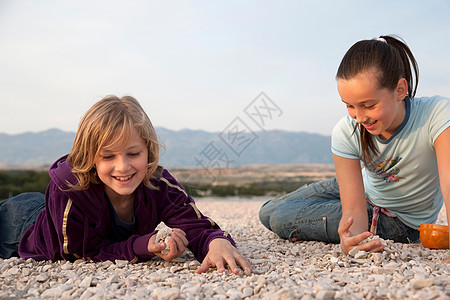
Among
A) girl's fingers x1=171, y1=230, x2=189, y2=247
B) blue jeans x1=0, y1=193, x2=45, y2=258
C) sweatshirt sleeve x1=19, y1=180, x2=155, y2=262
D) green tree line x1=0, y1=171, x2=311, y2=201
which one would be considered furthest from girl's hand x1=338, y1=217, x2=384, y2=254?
green tree line x1=0, y1=171, x2=311, y2=201

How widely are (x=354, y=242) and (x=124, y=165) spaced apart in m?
1.68

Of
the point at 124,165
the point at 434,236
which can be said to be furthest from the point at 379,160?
the point at 124,165

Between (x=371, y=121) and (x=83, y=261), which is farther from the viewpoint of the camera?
(x=83, y=261)

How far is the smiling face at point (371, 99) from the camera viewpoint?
2695 mm

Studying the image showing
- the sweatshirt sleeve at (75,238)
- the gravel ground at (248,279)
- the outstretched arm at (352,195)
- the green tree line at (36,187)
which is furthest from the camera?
the green tree line at (36,187)

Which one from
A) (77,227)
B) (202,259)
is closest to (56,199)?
(77,227)

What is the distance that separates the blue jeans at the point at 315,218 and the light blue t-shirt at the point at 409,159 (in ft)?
0.46

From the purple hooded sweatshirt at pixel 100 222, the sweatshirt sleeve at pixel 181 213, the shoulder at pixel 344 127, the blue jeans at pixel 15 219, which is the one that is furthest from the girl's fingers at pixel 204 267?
the blue jeans at pixel 15 219

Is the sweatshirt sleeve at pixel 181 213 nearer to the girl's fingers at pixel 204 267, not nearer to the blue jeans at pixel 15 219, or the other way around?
the girl's fingers at pixel 204 267

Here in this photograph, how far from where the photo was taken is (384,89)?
108 inches

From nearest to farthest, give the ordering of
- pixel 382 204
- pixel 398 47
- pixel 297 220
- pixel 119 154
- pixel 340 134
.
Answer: pixel 119 154 → pixel 398 47 → pixel 340 134 → pixel 382 204 → pixel 297 220

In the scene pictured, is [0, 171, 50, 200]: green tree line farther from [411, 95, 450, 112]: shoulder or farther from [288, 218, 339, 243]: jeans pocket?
[411, 95, 450, 112]: shoulder

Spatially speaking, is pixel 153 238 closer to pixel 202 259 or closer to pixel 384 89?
pixel 202 259

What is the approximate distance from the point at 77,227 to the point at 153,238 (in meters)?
0.58
